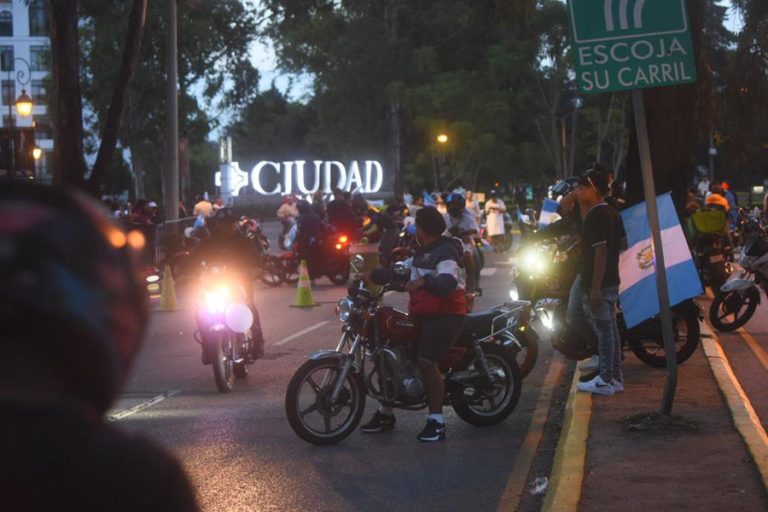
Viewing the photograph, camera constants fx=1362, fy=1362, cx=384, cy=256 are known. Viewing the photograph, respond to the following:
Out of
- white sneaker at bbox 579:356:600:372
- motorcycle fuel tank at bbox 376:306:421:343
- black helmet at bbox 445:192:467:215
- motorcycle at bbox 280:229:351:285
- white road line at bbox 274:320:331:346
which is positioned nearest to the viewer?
motorcycle fuel tank at bbox 376:306:421:343

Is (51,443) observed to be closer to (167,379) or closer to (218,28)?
(167,379)

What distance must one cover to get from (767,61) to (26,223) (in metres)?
20.2

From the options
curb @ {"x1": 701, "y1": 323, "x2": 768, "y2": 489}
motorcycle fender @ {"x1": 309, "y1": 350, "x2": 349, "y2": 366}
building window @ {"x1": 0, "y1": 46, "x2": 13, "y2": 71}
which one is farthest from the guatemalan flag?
building window @ {"x1": 0, "y1": 46, "x2": 13, "y2": 71}

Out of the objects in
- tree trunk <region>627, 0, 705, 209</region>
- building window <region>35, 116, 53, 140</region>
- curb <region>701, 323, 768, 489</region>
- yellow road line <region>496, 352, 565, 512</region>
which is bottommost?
yellow road line <region>496, 352, 565, 512</region>

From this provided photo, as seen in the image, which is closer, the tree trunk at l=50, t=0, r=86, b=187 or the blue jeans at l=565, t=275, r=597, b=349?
the blue jeans at l=565, t=275, r=597, b=349

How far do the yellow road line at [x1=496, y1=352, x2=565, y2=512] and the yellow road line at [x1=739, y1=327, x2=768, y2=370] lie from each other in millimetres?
2012

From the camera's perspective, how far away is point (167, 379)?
12898 millimetres

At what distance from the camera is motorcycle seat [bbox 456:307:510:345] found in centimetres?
987

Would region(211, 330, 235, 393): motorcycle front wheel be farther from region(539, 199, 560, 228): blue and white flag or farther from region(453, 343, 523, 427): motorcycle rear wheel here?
region(539, 199, 560, 228): blue and white flag

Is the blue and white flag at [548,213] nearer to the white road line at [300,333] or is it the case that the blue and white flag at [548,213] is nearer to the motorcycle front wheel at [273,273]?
the white road line at [300,333]

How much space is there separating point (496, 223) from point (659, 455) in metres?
30.7

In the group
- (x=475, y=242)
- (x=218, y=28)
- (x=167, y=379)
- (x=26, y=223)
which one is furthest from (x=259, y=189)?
(x=26, y=223)

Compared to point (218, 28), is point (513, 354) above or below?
below

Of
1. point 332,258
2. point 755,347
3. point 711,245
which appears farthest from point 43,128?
point 755,347
